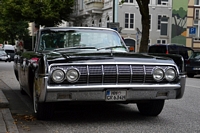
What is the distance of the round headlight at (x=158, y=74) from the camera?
20.0 feet

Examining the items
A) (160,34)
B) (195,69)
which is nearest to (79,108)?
(195,69)

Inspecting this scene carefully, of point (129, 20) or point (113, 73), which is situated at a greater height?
point (129, 20)

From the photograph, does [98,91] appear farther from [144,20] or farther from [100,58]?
[144,20]

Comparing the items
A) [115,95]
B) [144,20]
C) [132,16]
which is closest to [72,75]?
[115,95]

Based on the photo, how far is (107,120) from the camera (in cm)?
674

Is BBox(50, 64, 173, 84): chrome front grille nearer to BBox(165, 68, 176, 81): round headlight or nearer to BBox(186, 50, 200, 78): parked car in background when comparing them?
BBox(165, 68, 176, 81): round headlight

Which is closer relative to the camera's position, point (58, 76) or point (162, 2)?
point (58, 76)

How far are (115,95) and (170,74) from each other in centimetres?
98

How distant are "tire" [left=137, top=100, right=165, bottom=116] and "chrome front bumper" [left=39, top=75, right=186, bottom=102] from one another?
71 centimetres

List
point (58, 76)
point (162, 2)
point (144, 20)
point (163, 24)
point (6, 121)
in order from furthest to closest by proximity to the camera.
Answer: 1. point (163, 24)
2. point (162, 2)
3. point (144, 20)
4. point (6, 121)
5. point (58, 76)

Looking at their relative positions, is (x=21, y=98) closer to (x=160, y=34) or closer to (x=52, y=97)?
(x=52, y=97)

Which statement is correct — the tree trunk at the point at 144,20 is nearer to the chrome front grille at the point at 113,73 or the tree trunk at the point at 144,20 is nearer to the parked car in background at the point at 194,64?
the parked car in background at the point at 194,64

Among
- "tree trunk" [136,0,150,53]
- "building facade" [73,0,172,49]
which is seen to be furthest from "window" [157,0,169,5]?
"tree trunk" [136,0,150,53]

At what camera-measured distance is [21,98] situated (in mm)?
9578
